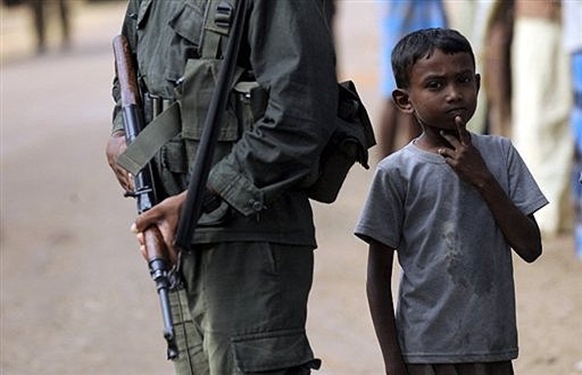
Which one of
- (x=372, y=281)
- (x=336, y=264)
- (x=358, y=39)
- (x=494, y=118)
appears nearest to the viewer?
(x=372, y=281)

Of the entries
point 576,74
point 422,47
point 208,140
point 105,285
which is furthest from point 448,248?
point 105,285

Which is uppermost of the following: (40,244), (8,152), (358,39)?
(40,244)

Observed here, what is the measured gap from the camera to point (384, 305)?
13.3 ft

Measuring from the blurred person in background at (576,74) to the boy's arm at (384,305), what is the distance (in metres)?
4.36

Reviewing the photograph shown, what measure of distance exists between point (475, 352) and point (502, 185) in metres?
0.40

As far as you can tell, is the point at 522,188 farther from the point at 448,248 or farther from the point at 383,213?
the point at 383,213

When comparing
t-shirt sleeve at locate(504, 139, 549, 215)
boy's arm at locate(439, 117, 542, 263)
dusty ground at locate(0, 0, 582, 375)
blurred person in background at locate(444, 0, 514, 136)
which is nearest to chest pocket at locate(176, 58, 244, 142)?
boy's arm at locate(439, 117, 542, 263)

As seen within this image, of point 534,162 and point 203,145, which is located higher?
point 203,145

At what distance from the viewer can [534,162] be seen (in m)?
9.48

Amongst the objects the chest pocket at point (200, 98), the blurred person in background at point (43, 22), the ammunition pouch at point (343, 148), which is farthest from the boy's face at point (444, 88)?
the blurred person in background at point (43, 22)

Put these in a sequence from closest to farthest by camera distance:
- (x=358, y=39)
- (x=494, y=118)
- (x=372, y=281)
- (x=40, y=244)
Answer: (x=372, y=281) → (x=40, y=244) → (x=494, y=118) → (x=358, y=39)

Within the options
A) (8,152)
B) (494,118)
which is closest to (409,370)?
(494,118)

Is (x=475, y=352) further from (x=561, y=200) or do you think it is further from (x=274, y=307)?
(x=561, y=200)

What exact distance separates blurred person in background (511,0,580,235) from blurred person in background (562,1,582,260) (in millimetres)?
399
